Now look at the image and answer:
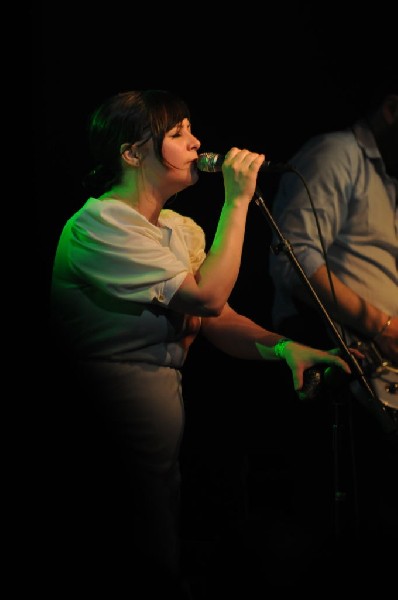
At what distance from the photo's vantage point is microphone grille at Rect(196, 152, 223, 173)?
2131 mm

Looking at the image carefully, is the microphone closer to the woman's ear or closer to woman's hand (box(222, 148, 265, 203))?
woman's hand (box(222, 148, 265, 203))

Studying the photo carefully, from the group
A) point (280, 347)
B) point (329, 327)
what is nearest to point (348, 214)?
point (280, 347)

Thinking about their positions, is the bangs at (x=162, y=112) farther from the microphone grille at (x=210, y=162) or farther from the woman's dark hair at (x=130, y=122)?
the microphone grille at (x=210, y=162)

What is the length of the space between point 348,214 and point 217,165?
1001mm

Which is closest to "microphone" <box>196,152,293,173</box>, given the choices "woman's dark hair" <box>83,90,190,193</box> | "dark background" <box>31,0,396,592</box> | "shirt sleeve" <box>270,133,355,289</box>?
"woman's dark hair" <box>83,90,190,193</box>

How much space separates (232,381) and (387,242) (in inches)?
37.2

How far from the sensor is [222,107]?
10.7ft

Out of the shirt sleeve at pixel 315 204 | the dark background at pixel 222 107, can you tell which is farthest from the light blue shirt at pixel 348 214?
the dark background at pixel 222 107

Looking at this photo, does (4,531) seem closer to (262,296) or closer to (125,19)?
(262,296)

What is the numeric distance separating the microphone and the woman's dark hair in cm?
13

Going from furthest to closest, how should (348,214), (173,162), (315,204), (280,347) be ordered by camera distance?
1. (348,214)
2. (315,204)
3. (280,347)
4. (173,162)

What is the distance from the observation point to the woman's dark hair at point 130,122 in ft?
7.30

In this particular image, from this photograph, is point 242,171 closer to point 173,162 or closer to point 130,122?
point 173,162

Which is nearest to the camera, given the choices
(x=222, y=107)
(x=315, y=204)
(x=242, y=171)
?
(x=242, y=171)
